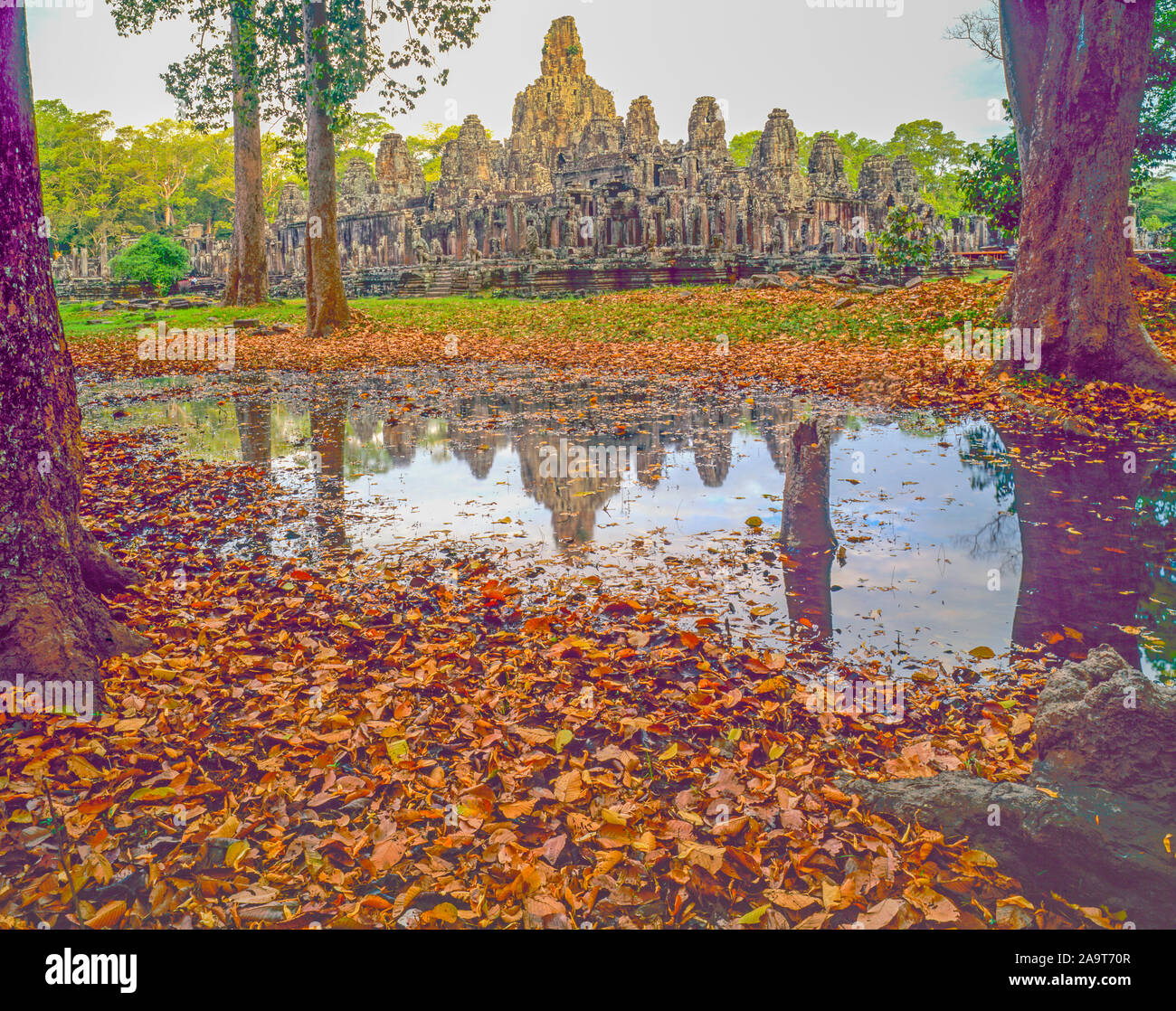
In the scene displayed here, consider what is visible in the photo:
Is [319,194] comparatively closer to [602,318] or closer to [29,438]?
[602,318]

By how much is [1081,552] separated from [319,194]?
739 inches

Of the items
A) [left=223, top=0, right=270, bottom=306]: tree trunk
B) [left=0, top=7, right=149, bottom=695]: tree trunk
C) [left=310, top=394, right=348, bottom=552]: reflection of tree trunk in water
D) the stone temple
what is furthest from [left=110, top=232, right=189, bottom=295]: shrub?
[left=0, top=7, right=149, bottom=695]: tree trunk

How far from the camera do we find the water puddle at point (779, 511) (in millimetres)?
4734

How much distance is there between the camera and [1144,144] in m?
19.9

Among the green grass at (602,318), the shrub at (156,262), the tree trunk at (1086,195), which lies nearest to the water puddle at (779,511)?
the tree trunk at (1086,195)

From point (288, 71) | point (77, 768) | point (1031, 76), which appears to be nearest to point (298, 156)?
point (288, 71)

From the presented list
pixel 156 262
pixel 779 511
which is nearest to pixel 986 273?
pixel 779 511

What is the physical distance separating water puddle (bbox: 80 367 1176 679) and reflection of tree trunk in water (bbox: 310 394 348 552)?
0.12 ft

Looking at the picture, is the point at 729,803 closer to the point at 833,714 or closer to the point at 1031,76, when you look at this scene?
the point at 833,714

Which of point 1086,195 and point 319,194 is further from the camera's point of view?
point 319,194

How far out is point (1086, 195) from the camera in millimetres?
10102

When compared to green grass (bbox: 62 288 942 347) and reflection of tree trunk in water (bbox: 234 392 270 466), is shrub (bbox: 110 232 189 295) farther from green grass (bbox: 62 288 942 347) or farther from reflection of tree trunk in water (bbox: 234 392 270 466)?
reflection of tree trunk in water (bbox: 234 392 270 466)
